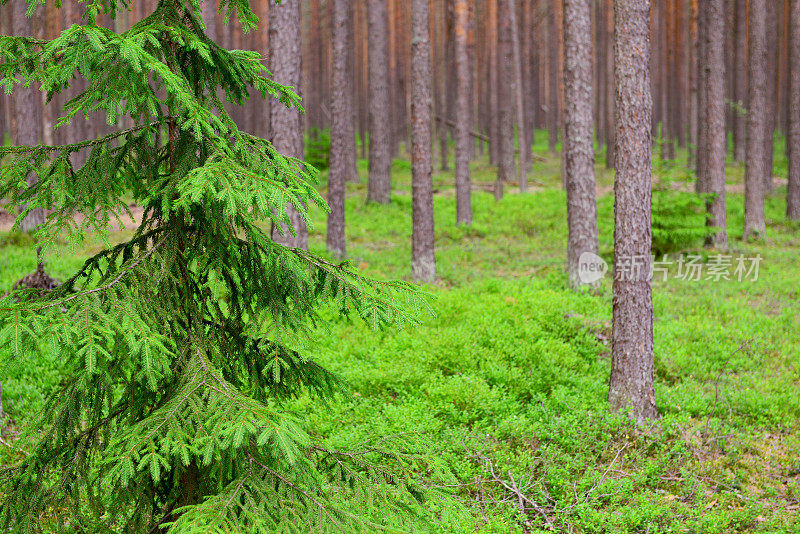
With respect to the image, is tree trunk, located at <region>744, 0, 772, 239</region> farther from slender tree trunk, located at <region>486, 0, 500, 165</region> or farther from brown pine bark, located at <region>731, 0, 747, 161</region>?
slender tree trunk, located at <region>486, 0, 500, 165</region>

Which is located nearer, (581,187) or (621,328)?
(621,328)

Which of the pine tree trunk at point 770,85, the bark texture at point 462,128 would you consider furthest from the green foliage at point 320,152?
the pine tree trunk at point 770,85

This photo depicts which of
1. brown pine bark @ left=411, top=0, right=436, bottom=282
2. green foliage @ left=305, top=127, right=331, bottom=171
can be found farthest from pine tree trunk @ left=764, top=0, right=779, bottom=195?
green foliage @ left=305, top=127, right=331, bottom=171

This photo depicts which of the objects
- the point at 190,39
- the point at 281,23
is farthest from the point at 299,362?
the point at 281,23

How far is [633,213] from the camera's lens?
6883 millimetres

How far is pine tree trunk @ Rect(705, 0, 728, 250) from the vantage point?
15164 millimetres

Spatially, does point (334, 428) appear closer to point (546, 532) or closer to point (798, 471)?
point (546, 532)

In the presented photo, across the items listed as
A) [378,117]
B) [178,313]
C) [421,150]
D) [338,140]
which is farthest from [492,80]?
[178,313]

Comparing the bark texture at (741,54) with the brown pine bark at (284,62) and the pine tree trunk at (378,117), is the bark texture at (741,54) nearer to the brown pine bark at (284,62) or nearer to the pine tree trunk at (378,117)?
the pine tree trunk at (378,117)

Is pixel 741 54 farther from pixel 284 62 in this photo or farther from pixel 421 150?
pixel 284 62

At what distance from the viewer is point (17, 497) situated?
324 centimetres

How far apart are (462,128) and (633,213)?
11923mm

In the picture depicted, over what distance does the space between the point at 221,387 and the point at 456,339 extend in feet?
19.0

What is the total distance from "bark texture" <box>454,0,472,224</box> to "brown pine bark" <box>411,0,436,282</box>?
5664 millimetres
